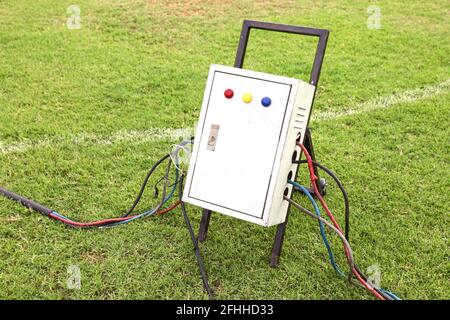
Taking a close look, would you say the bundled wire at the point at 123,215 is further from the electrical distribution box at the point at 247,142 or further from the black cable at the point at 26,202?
the electrical distribution box at the point at 247,142

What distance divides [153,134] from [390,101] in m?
2.27

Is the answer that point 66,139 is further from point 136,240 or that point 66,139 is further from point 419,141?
point 419,141

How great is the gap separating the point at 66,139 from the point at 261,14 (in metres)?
3.97

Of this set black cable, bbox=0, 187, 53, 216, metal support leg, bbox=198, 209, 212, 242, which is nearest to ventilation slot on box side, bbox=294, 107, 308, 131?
metal support leg, bbox=198, 209, 212, 242

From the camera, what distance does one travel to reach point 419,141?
399cm

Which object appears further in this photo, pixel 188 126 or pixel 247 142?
pixel 188 126

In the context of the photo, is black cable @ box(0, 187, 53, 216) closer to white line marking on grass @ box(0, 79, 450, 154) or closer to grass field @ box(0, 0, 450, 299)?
grass field @ box(0, 0, 450, 299)

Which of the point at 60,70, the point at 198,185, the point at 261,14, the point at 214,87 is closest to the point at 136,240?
the point at 198,185

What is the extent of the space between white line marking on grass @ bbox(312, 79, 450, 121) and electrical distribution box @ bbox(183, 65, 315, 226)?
1.95 m

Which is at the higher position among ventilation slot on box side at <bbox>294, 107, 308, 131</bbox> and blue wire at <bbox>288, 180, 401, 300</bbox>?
ventilation slot on box side at <bbox>294, 107, 308, 131</bbox>

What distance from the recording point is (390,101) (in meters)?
4.68

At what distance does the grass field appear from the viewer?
268 centimetres

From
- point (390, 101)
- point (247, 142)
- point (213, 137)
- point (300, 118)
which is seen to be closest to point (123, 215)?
point (213, 137)

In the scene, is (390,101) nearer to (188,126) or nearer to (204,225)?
(188,126)
